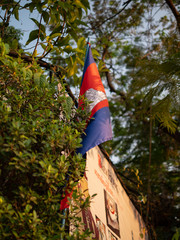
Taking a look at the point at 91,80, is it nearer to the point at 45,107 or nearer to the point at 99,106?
the point at 99,106

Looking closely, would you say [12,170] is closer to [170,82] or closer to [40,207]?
[40,207]

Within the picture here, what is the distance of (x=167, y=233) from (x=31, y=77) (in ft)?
22.3

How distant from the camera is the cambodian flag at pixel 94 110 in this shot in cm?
235

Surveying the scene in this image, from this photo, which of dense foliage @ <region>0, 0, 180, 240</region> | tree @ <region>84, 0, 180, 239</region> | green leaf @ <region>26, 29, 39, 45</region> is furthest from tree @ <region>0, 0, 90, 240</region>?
tree @ <region>84, 0, 180, 239</region>

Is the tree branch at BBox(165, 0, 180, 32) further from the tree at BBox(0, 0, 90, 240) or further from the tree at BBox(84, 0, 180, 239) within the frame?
the tree at BBox(0, 0, 90, 240)

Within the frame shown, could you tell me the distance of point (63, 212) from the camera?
180cm

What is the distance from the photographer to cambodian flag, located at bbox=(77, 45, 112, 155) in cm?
235

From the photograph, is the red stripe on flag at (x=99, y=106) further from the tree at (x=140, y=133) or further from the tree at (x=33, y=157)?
the tree at (x=140, y=133)

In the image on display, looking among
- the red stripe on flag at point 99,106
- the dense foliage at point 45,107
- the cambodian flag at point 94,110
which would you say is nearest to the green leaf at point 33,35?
the dense foliage at point 45,107

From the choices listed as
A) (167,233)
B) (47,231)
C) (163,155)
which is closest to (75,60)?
(47,231)

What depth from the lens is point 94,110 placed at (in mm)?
2551

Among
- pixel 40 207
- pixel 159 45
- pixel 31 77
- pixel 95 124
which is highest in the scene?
pixel 159 45

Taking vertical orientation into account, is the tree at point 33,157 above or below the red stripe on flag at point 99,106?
below

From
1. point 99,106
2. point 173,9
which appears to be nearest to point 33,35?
point 99,106
